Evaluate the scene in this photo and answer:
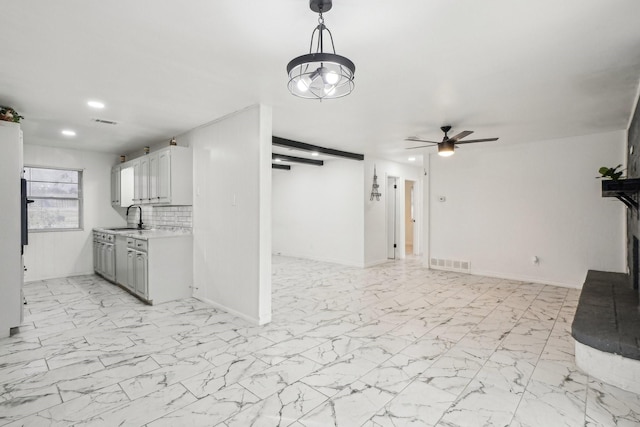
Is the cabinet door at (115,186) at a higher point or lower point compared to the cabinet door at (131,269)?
higher

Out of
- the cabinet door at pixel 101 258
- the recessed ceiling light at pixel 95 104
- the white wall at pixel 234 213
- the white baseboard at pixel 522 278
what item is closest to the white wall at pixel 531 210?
the white baseboard at pixel 522 278

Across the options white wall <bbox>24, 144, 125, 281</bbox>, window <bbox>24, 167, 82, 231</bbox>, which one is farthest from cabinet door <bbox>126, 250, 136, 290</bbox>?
window <bbox>24, 167, 82, 231</bbox>

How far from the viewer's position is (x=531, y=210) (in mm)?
5766

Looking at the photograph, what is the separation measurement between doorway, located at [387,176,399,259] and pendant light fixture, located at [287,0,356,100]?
20.8 ft

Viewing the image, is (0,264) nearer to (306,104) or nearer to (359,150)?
(306,104)

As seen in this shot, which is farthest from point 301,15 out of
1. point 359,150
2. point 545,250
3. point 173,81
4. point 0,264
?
point 545,250

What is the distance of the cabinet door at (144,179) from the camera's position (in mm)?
5320

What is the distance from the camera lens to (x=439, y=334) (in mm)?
3408

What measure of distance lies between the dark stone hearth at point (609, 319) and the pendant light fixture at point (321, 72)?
270cm

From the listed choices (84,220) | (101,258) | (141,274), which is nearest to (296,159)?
(141,274)

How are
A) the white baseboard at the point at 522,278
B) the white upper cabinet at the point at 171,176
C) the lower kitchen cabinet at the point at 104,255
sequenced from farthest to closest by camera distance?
the lower kitchen cabinet at the point at 104,255 → the white baseboard at the point at 522,278 → the white upper cabinet at the point at 171,176

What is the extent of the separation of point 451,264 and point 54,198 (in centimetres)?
Result: 793

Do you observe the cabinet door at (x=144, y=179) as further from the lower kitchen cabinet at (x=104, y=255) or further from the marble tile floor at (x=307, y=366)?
the marble tile floor at (x=307, y=366)

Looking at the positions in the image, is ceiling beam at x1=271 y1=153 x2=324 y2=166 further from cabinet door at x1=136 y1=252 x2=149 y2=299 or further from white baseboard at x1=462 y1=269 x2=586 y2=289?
white baseboard at x1=462 y1=269 x2=586 y2=289
